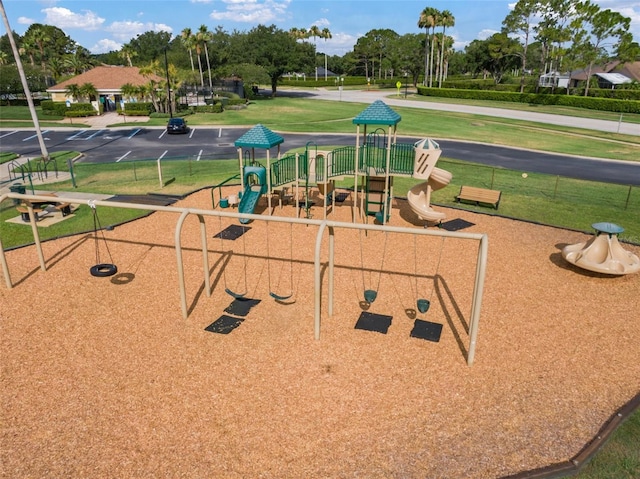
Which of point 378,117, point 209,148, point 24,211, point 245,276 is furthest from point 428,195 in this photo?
point 209,148

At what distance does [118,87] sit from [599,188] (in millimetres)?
61794

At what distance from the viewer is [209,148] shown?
3528 centimetres

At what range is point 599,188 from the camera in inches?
916

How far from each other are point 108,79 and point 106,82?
3.82 feet

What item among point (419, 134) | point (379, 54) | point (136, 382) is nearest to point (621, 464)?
point (136, 382)

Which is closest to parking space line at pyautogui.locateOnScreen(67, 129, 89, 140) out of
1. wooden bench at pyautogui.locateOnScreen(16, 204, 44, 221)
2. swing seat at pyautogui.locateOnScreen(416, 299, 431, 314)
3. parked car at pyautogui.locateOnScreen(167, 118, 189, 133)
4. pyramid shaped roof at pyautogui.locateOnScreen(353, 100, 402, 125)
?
parked car at pyautogui.locateOnScreen(167, 118, 189, 133)

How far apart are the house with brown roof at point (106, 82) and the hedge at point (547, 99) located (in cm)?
4821

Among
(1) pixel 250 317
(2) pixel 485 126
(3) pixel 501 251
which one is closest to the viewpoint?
(1) pixel 250 317

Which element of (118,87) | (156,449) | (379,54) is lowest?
(156,449)

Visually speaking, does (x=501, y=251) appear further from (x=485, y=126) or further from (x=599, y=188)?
(x=485, y=126)

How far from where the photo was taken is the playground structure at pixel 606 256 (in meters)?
12.3

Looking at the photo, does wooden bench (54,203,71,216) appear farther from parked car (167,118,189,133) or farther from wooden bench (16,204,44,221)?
parked car (167,118,189,133)

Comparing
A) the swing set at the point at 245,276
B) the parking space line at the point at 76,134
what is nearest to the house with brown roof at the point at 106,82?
the parking space line at the point at 76,134

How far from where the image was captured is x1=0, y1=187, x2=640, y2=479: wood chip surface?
6.70 meters
